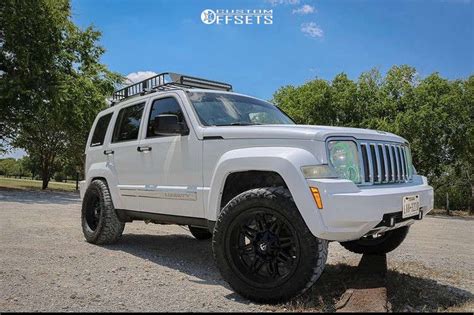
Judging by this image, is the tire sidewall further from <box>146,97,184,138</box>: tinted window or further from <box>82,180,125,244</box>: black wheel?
<box>146,97,184,138</box>: tinted window

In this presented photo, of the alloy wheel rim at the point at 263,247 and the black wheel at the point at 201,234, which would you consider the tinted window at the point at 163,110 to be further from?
the black wheel at the point at 201,234

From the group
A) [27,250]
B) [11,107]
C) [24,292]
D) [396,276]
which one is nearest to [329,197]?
[396,276]

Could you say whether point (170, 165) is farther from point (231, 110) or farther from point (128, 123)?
point (128, 123)

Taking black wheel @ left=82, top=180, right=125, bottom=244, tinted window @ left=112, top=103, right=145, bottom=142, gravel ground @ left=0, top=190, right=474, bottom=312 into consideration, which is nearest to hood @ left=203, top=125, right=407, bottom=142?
gravel ground @ left=0, top=190, right=474, bottom=312

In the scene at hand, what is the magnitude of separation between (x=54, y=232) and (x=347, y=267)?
17.4ft

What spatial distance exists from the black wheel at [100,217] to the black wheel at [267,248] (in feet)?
9.30

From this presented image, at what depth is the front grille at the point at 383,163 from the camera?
13.8 ft

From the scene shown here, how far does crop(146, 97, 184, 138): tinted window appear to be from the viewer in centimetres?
540

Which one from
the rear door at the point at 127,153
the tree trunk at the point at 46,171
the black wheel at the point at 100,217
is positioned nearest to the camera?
the rear door at the point at 127,153

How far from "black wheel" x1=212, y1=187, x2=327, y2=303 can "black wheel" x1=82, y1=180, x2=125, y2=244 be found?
2.83 metres

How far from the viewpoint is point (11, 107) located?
68.9ft

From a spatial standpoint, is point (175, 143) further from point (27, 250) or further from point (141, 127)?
point (27, 250)

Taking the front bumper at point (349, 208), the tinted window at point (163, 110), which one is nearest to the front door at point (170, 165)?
the tinted window at point (163, 110)

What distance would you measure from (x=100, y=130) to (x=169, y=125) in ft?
9.24
